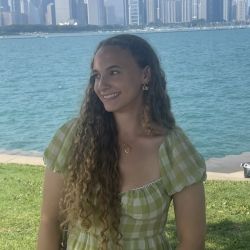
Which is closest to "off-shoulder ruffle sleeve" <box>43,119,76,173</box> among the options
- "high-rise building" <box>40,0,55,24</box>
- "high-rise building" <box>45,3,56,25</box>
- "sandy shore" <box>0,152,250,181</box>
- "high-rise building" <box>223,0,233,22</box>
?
"sandy shore" <box>0,152,250,181</box>

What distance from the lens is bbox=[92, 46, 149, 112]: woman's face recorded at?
7.37 ft

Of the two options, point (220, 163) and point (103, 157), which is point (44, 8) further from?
point (103, 157)

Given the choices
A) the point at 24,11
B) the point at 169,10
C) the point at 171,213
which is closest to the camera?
the point at 171,213

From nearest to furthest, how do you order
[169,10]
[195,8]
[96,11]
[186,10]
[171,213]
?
1. [171,213]
2. [96,11]
3. [169,10]
4. [195,8]
5. [186,10]

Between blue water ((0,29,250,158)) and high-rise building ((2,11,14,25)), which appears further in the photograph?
high-rise building ((2,11,14,25))

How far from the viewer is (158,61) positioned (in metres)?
2.33

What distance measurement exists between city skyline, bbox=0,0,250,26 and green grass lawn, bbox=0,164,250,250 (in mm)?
63188

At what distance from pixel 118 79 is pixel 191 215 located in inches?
22.9

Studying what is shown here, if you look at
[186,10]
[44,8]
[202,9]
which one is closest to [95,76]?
[44,8]

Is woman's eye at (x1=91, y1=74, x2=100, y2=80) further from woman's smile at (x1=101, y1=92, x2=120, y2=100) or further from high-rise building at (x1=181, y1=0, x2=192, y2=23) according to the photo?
high-rise building at (x1=181, y1=0, x2=192, y2=23)

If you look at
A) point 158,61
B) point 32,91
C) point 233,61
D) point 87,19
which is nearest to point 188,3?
point 87,19

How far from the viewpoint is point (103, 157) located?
7.50ft

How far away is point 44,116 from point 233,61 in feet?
127

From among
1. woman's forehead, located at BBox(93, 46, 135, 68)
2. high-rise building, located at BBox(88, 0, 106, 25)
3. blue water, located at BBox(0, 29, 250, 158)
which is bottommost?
blue water, located at BBox(0, 29, 250, 158)
